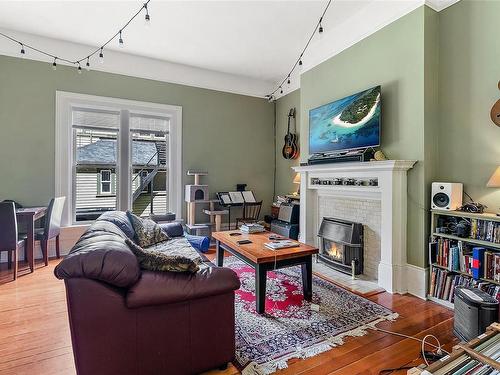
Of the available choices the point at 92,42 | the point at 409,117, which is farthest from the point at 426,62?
the point at 92,42

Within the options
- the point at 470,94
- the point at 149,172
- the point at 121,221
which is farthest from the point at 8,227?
the point at 470,94

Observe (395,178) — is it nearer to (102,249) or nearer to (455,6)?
(455,6)

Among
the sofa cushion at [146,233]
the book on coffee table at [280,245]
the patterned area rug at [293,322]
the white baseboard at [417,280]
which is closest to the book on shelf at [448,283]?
the white baseboard at [417,280]

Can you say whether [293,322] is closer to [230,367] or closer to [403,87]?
[230,367]

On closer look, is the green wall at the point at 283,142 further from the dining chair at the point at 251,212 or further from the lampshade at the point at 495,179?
the lampshade at the point at 495,179

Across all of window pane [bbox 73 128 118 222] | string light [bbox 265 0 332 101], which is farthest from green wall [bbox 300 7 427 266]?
window pane [bbox 73 128 118 222]

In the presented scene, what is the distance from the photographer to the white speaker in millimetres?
2592

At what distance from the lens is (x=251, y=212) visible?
5551 mm

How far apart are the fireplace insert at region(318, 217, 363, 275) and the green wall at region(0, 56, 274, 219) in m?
2.23

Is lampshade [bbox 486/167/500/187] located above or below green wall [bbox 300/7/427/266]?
below

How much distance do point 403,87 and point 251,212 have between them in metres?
3.42

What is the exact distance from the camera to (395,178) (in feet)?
9.53

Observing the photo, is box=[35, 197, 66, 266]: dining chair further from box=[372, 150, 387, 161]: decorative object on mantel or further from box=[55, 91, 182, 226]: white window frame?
box=[372, 150, 387, 161]: decorative object on mantel

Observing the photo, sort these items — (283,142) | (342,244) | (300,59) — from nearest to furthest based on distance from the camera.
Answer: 1. (342,244)
2. (300,59)
3. (283,142)
